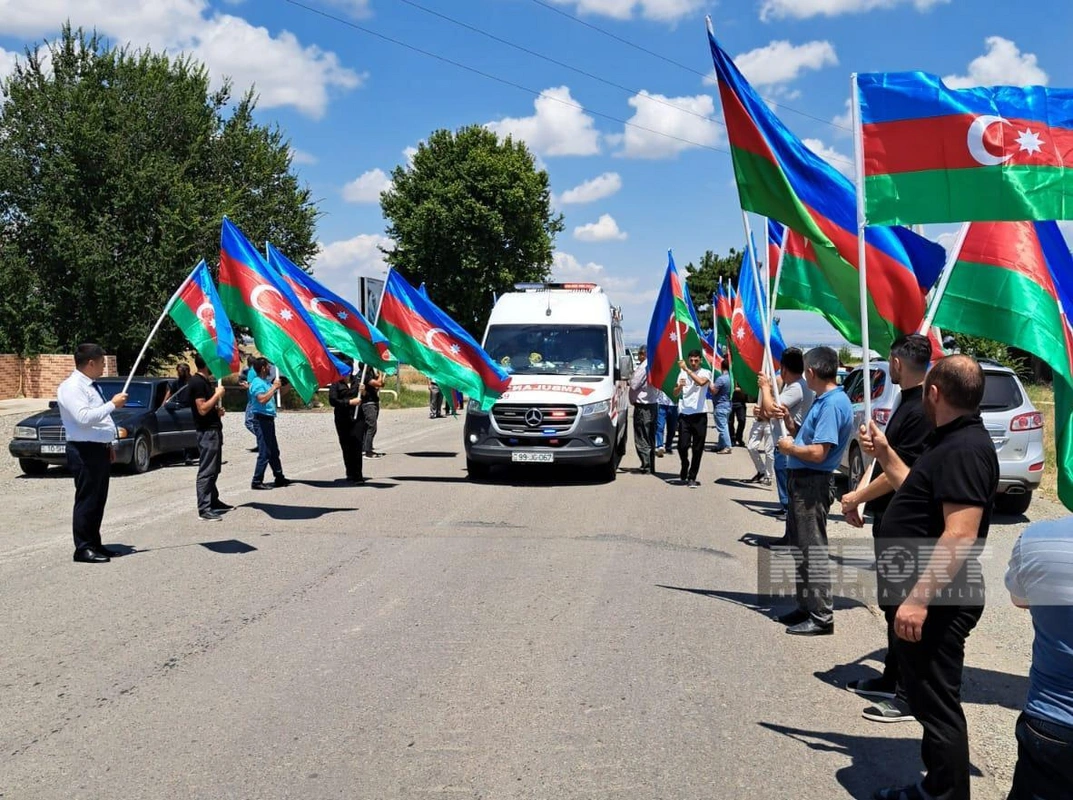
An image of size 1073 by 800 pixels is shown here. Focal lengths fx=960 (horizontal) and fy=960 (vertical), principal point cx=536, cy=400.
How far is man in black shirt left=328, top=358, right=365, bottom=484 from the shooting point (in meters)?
13.4

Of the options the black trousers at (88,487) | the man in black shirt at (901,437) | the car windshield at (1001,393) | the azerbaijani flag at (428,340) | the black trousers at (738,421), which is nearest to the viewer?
the man in black shirt at (901,437)

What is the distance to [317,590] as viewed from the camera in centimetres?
730

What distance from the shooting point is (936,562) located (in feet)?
11.6

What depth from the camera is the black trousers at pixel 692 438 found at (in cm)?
1365

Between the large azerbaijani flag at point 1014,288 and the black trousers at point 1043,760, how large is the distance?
286cm

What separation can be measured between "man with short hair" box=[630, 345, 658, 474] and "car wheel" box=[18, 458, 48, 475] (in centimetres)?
923

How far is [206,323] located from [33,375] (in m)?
28.1

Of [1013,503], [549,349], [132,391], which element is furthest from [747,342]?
[132,391]

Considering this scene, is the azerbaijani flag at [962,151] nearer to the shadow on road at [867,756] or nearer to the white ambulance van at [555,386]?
the shadow on road at [867,756]

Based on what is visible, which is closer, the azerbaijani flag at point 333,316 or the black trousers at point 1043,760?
the black trousers at point 1043,760

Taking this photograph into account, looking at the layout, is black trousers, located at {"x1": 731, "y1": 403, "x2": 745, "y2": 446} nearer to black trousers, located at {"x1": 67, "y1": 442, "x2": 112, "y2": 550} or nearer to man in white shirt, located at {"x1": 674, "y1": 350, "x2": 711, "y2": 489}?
man in white shirt, located at {"x1": 674, "y1": 350, "x2": 711, "y2": 489}

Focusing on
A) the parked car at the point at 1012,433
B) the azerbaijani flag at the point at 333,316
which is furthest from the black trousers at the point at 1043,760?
the azerbaijani flag at the point at 333,316

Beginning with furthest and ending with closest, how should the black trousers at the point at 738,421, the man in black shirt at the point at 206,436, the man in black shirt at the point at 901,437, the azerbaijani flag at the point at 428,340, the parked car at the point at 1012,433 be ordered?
the black trousers at the point at 738,421, the azerbaijani flag at the point at 428,340, the parked car at the point at 1012,433, the man in black shirt at the point at 206,436, the man in black shirt at the point at 901,437

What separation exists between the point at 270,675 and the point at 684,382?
9.13 m
